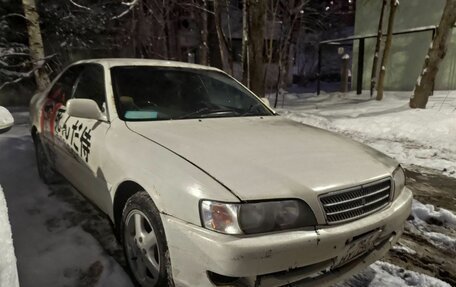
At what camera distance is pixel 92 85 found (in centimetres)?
317

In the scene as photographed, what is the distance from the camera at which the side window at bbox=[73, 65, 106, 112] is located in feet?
9.56

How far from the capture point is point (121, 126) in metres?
2.51

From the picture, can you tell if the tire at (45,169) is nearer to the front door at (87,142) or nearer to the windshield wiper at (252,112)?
the front door at (87,142)

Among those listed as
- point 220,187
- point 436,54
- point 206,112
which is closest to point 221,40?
point 436,54

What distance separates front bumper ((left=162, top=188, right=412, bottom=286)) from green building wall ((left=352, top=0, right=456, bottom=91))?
13800mm

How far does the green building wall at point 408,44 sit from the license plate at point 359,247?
1362 centimetres

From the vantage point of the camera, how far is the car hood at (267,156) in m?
1.81

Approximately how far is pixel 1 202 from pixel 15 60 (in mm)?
Answer: 12187

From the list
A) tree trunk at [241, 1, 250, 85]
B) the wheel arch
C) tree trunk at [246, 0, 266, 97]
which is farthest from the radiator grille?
tree trunk at [241, 1, 250, 85]

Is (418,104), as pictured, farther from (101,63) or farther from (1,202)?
(1,202)

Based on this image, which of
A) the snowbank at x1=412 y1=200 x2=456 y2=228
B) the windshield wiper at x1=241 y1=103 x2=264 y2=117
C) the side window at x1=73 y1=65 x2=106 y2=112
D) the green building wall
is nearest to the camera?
the side window at x1=73 y1=65 x2=106 y2=112

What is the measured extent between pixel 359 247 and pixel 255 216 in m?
0.69

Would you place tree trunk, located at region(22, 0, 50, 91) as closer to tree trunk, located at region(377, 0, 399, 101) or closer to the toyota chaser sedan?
the toyota chaser sedan

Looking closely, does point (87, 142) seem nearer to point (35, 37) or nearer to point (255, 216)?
point (255, 216)
